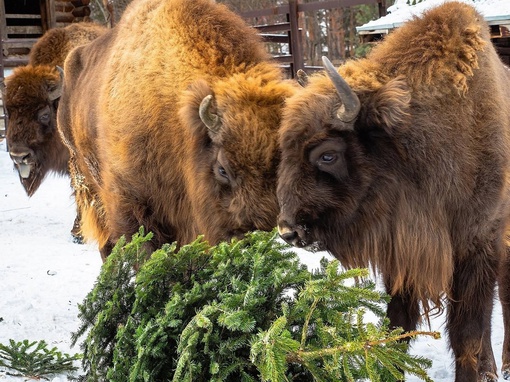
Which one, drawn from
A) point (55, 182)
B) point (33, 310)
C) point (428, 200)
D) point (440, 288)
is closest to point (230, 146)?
point (428, 200)

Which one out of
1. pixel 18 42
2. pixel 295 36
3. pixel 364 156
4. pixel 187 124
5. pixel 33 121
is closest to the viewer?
pixel 364 156

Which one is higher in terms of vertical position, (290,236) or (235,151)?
(235,151)

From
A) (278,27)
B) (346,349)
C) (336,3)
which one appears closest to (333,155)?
(346,349)

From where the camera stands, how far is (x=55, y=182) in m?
15.1

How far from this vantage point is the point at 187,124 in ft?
15.5

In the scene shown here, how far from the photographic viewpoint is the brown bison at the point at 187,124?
4410mm

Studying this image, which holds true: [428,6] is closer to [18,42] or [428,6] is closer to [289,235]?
[289,235]

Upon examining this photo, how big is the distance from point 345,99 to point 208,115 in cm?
86

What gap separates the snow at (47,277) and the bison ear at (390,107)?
1410 mm

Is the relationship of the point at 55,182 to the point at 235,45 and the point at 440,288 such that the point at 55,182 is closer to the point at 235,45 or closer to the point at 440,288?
the point at 235,45

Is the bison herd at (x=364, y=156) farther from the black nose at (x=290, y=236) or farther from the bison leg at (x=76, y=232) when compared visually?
the bison leg at (x=76, y=232)

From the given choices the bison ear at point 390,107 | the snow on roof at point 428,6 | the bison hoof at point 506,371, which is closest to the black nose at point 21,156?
the snow on roof at point 428,6

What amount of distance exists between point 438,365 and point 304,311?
270cm

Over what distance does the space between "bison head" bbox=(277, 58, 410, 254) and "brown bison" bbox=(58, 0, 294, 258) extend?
251mm
